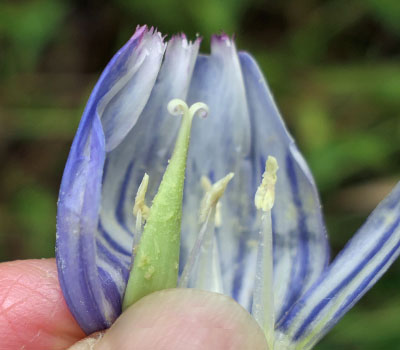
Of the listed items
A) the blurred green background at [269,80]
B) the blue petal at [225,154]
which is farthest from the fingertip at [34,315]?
the blurred green background at [269,80]

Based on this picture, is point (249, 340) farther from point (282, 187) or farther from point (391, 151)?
point (391, 151)

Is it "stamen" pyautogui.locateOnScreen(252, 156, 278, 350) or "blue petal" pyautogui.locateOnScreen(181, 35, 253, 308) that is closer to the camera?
"stamen" pyautogui.locateOnScreen(252, 156, 278, 350)

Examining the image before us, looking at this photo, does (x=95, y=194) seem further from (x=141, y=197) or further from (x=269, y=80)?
(x=269, y=80)

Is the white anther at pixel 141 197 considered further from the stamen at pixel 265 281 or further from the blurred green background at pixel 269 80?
the blurred green background at pixel 269 80

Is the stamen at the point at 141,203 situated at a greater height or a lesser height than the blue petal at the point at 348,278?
greater

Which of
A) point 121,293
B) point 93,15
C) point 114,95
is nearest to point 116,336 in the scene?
point 121,293

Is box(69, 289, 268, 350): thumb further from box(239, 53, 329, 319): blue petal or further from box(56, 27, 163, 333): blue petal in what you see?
box(239, 53, 329, 319): blue petal

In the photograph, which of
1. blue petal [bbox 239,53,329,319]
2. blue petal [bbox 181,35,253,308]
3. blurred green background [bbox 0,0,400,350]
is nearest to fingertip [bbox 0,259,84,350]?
blue petal [bbox 181,35,253,308]
